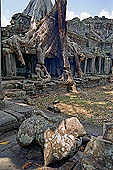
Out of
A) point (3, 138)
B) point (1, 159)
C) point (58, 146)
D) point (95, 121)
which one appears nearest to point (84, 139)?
point (58, 146)

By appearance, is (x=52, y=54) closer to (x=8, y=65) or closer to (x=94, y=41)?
(x=8, y=65)

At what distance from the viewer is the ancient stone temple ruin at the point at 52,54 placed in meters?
10.9

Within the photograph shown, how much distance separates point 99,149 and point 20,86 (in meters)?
7.80

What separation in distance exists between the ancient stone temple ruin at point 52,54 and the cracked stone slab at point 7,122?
7.50 m

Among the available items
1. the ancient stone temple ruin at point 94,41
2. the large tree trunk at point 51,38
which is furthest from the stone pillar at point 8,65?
the ancient stone temple ruin at point 94,41

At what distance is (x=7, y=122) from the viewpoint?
312 centimetres

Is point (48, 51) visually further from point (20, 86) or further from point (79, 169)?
point (79, 169)

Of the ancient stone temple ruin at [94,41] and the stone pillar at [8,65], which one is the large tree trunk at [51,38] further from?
the ancient stone temple ruin at [94,41]

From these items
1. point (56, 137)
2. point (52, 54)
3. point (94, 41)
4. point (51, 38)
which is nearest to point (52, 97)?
point (52, 54)

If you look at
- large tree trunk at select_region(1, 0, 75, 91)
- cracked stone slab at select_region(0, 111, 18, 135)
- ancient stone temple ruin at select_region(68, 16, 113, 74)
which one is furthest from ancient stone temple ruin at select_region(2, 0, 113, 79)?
cracked stone slab at select_region(0, 111, 18, 135)

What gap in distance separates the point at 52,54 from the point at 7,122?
10973mm

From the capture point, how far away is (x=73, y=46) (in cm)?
1527

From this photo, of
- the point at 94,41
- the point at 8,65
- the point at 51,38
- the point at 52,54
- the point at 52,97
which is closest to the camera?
the point at 52,97

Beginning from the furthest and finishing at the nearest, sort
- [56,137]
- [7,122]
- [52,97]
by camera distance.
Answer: [52,97], [7,122], [56,137]
